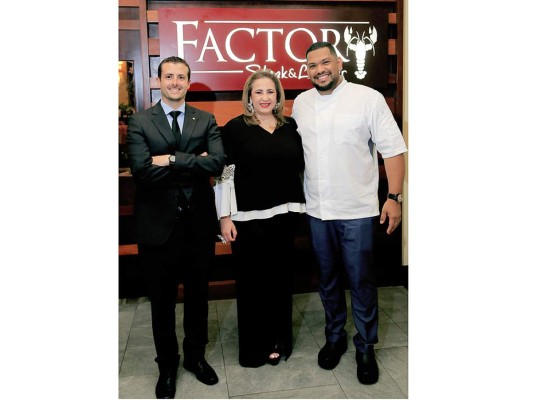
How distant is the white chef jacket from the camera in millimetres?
2395

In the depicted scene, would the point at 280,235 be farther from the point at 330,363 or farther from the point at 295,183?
the point at 330,363

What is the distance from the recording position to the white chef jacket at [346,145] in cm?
239

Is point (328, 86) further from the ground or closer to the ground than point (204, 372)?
further from the ground

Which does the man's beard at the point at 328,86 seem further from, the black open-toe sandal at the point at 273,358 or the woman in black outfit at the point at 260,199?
the black open-toe sandal at the point at 273,358

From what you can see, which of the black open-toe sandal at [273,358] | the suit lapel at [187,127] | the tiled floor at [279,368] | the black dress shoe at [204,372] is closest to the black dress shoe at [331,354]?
the tiled floor at [279,368]

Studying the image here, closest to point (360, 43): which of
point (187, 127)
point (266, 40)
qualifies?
point (266, 40)

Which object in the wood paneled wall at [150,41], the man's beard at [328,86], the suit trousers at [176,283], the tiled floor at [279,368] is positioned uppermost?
the wood paneled wall at [150,41]

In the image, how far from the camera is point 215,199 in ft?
Answer: 7.91

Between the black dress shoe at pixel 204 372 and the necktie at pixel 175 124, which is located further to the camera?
the black dress shoe at pixel 204 372

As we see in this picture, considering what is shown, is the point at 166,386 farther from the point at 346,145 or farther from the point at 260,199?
the point at 346,145

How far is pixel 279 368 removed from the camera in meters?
2.60

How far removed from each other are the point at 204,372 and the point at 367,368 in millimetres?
878

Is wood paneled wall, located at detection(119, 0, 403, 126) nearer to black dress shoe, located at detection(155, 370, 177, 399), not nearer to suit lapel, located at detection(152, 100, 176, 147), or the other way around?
suit lapel, located at detection(152, 100, 176, 147)
